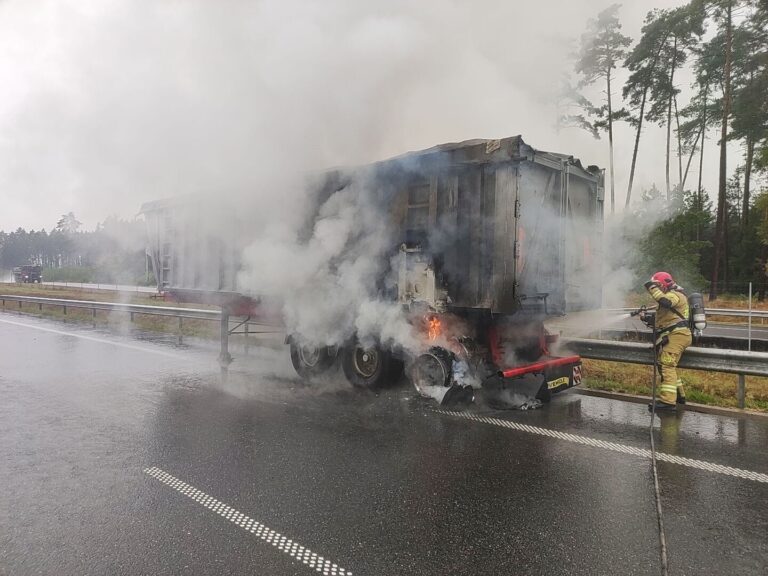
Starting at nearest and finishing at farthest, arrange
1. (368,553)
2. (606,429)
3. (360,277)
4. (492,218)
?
(368,553)
(606,429)
(492,218)
(360,277)

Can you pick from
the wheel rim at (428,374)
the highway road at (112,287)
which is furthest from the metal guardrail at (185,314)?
the wheel rim at (428,374)

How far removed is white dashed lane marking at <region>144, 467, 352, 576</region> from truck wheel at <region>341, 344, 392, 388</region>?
285cm

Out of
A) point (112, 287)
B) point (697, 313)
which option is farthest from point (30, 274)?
point (697, 313)

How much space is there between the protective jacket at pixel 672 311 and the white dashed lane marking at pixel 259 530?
461 cm

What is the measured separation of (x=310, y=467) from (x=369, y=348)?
2439mm

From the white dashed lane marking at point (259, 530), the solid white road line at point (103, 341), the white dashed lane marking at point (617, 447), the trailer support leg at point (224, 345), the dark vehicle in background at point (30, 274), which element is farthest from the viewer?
the dark vehicle in background at point (30, 274)

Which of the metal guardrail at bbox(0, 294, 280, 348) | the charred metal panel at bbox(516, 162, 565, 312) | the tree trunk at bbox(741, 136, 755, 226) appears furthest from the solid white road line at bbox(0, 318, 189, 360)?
the tree trunk at bbox(741, 136, 755, 226)

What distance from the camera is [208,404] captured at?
220 inches

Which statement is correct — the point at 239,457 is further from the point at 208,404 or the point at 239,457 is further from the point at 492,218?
the point at 492,218

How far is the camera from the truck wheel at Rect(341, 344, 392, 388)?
5969 mm

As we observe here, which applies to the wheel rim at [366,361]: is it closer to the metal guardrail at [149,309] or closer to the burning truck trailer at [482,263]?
the burning truck trailer at [482,263]

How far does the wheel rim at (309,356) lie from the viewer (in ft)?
22.2

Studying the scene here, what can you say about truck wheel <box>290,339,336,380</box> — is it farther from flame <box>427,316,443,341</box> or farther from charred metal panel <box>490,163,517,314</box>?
charred metal panel <box>490,163,517,314</box>

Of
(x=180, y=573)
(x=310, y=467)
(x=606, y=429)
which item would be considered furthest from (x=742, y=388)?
(x=180, y=573)
